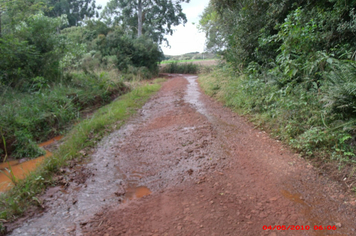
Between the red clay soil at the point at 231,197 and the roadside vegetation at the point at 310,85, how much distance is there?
0.41 m

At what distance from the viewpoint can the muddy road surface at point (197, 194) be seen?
8.29 feet

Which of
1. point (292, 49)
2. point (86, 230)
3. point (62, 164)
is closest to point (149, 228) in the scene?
point (86, 230)

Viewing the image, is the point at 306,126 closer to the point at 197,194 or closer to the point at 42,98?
the point at 197,194

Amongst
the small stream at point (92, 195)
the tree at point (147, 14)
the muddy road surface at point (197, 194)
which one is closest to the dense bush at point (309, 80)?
the muddy road surface at point (197, 194)

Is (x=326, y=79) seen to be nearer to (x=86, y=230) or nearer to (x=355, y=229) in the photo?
(x=355, y=229)

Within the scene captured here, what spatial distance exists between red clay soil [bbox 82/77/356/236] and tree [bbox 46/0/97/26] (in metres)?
42.9

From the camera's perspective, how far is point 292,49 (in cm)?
552

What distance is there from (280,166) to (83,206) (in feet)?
9.78

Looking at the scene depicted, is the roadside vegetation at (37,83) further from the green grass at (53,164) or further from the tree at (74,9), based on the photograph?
the tree at (74,9)

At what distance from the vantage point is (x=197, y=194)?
10.2 ft

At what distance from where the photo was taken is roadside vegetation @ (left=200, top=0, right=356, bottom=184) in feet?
12.1

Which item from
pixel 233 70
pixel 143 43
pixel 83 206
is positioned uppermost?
pixel 143 43

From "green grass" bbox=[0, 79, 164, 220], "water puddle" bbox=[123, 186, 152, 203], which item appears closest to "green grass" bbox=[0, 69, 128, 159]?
"green grass" bbox=[0, 79, 164, 220]
